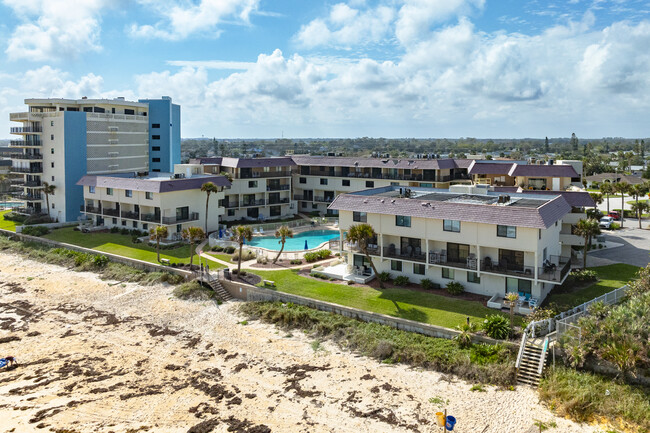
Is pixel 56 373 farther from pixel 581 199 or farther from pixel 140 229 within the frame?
pixel 581 199

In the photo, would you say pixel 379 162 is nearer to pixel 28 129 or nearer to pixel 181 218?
pixel 181 218

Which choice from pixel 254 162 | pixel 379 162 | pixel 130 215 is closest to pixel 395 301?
pixel 130 215

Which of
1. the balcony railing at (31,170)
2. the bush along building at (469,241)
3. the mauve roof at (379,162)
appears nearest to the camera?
the bush along building at (469,241)

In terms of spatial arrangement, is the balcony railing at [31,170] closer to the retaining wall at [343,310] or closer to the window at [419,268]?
the retaining wall at [343,310]

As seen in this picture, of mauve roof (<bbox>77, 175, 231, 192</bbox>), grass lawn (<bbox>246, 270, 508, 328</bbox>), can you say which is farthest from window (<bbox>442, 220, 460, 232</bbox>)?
mauve roof (<bbox>77, 175, 231, 192</bbox>)

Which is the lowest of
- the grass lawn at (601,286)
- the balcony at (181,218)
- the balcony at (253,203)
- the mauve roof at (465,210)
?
the grass lawn at (601,286)

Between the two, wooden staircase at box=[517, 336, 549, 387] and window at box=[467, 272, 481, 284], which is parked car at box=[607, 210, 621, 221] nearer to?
window at box=[467, 272, 481, 284]

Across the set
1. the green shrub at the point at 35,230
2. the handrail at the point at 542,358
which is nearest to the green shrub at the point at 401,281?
the handrail at the point at 542,358
